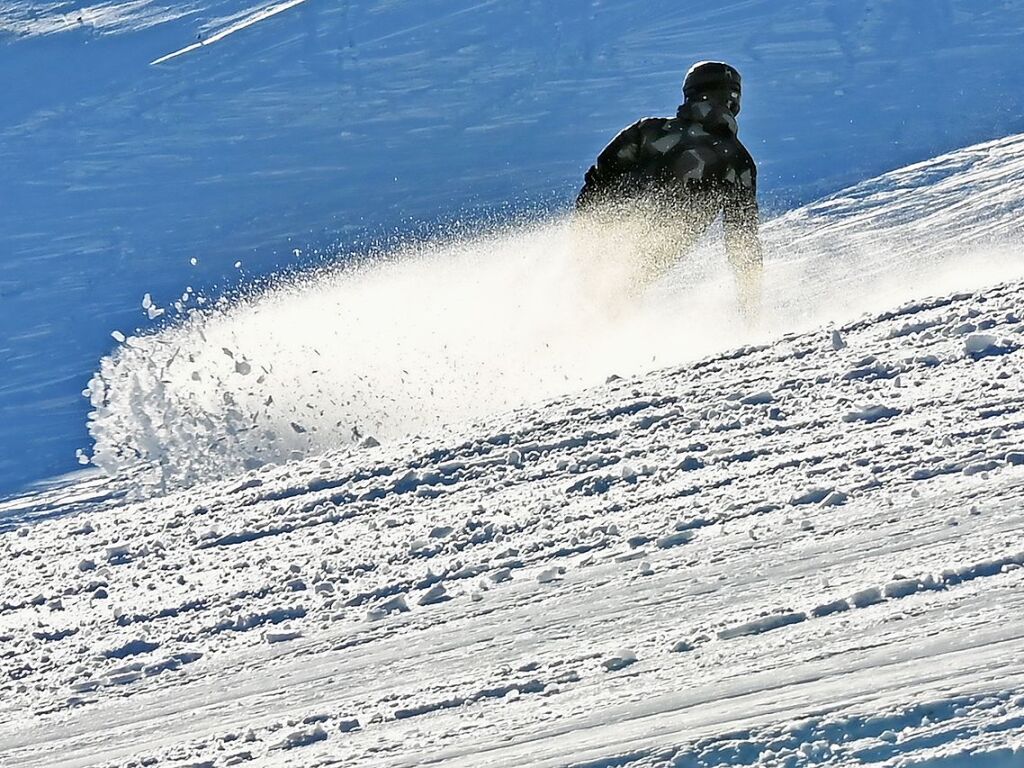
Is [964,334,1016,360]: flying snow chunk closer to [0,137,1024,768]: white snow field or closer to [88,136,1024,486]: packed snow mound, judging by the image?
[0,137,1024,768]: white snow field

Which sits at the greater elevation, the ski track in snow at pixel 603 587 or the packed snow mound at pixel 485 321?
the packed snow mound at pixel 485 321

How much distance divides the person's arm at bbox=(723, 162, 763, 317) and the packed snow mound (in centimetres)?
18

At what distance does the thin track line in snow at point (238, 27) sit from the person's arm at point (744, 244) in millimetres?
7032

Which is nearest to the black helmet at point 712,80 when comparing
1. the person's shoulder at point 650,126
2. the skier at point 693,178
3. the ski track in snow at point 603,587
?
the skier at point 693,178

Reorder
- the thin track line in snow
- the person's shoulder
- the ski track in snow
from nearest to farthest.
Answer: the ski track in snow
the person's shoulder
the thin track line in snow

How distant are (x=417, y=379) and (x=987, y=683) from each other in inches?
175

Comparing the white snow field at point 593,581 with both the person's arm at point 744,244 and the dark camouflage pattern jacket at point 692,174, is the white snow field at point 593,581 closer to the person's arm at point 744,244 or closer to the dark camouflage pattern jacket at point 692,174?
the person's arm at point 744,244

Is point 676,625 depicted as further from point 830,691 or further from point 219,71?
point 219,71

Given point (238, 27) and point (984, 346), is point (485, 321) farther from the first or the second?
point (238, 27)

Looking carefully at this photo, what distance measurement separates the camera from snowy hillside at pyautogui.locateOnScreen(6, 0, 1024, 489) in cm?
1019

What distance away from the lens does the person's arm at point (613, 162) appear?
769 centimetres

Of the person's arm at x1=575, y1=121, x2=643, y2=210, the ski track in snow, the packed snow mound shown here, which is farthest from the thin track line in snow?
the ski track in snow

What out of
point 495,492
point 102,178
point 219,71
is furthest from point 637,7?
point 495,492

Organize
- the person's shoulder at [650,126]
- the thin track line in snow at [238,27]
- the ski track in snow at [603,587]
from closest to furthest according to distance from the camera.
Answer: the ski track in snow at [603,587]
the person's shoulder at [650,126]
the thin track line in snow at [238,27]
